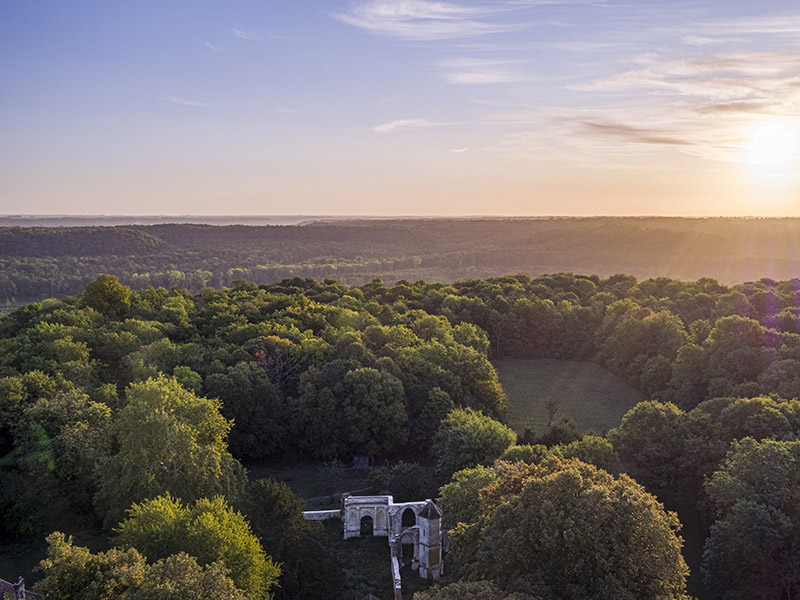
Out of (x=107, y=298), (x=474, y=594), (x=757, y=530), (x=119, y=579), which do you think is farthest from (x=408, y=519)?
(x=107, y=298)

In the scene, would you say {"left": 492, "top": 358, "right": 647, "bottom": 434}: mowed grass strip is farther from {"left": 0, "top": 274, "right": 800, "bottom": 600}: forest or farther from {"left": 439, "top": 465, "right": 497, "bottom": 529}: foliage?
{"left": 439, "top": 465, "right": 497, "bottom": 529}: foliage

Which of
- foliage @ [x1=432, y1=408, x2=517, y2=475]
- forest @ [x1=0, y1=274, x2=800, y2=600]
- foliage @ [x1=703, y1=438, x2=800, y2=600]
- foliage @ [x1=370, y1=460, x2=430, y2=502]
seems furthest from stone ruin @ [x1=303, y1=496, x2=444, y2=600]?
foliage @ [x1=703, y1=438, x2=800, y2=600]

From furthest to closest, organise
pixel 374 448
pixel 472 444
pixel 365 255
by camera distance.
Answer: pixel 365 255
pixel 374 448
pixel 472 444

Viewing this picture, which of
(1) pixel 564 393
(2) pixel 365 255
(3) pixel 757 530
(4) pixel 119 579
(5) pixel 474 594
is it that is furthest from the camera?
(2) pixel 365 255

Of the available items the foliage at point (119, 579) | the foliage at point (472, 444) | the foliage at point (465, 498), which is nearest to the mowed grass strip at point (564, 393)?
the foliage at point (472, 444)

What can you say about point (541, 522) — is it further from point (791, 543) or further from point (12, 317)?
point (12, 317)

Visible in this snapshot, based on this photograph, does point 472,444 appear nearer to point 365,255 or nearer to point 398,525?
point 398,525

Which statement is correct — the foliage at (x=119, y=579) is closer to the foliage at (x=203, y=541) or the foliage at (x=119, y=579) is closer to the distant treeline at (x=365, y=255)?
the foliage at (x=203, y=541)

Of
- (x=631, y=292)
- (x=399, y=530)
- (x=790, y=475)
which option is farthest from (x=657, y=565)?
(x=631, y=292)
